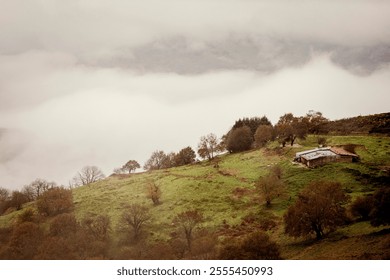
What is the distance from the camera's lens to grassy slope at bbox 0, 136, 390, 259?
22422 mm

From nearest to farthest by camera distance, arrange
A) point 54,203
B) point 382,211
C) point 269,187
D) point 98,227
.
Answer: point 382,211 → point 98,227 → point 269,187 → point 54,203

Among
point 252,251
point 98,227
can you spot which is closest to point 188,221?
point 98,227

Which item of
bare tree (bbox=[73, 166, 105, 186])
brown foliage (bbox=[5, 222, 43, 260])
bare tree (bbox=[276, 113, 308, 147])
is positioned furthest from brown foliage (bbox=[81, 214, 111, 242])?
bare tree (bbox=[276, 113, 308, 147])

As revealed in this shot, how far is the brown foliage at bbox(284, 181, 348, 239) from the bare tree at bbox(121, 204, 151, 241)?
14.8 metres

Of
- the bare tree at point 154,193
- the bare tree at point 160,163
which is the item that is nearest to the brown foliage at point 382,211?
the bare tree at point 154,193

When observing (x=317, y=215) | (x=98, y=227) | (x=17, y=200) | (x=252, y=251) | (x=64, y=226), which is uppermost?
(x=17, y=200)

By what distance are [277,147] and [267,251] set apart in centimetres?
3104

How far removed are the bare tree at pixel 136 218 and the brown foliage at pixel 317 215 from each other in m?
14.8

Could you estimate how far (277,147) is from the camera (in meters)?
49.0

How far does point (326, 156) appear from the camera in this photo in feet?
125

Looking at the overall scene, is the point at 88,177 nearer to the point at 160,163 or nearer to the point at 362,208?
the point at 160,163

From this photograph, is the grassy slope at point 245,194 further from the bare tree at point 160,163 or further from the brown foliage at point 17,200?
the bare tree at point 160,163

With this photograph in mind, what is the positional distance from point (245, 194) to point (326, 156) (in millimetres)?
11060
